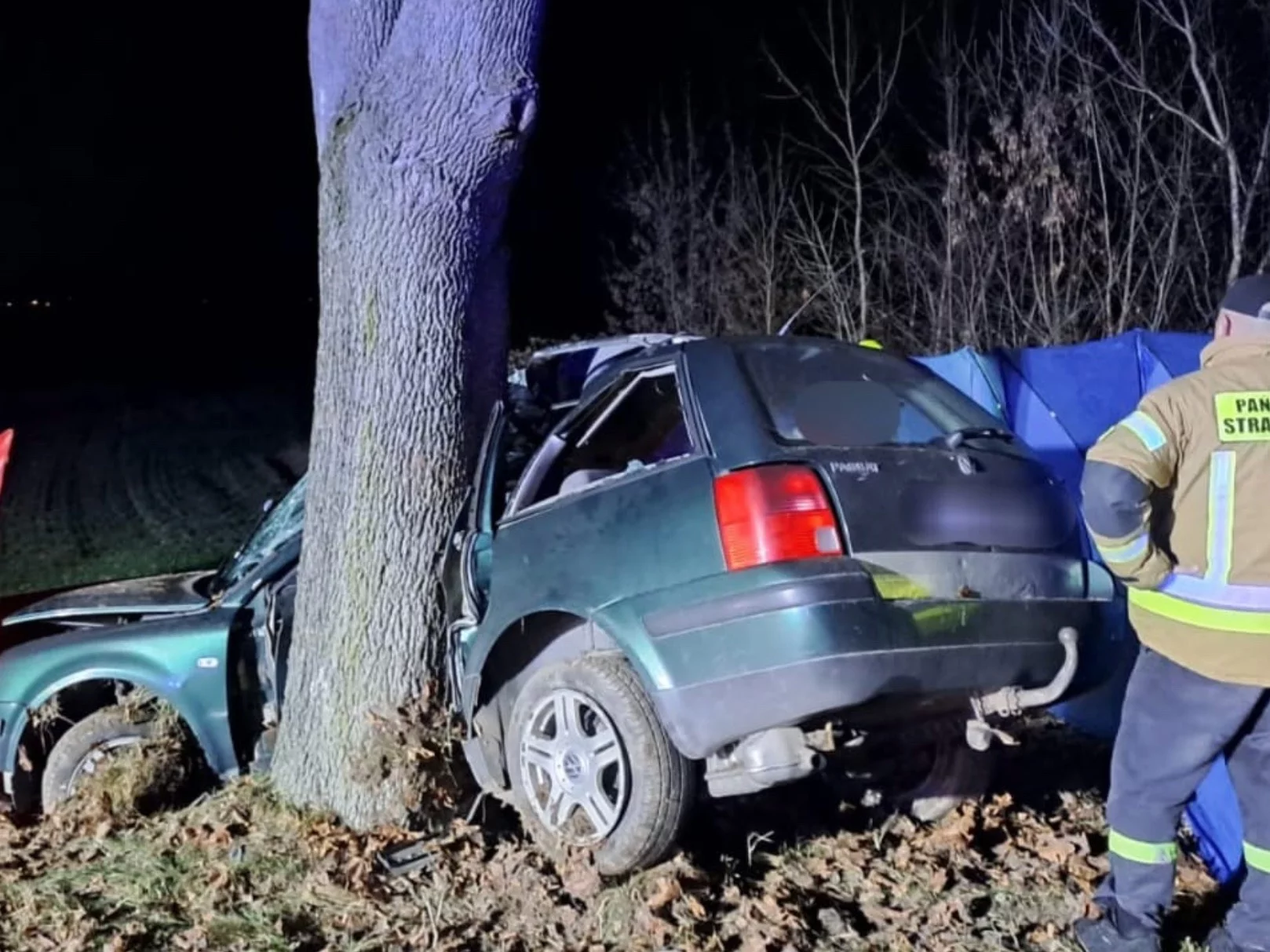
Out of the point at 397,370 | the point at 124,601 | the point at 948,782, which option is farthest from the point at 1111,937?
the point at 124,601

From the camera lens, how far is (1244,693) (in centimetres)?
363

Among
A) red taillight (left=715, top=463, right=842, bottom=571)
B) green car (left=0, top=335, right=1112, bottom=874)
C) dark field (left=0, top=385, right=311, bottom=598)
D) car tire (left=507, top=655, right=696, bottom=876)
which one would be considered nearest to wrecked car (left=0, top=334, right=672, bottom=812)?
green car (left=0, top=335, right=1112, bottom=874)

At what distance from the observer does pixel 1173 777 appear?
3744mm

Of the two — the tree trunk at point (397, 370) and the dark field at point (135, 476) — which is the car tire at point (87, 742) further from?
the dark field at point (135, 476)

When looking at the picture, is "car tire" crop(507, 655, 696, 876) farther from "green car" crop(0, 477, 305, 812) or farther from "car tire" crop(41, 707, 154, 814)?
"car tire" crop(41, 707, 154, 814)

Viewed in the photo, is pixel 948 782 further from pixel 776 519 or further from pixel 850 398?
pixel 776 519

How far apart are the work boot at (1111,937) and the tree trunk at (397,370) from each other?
7.63ft

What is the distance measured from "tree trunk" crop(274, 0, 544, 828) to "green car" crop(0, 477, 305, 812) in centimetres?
46

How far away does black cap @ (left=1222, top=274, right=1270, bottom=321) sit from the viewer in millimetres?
3607

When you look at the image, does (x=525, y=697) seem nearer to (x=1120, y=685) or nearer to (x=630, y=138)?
(x=1120, y=685)

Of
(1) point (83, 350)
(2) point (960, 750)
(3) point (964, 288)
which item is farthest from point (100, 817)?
(1) point (83, 350)

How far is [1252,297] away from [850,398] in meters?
1.24

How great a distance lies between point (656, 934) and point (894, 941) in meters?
0.74

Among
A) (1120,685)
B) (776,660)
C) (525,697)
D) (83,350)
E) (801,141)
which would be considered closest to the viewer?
(776,660)
